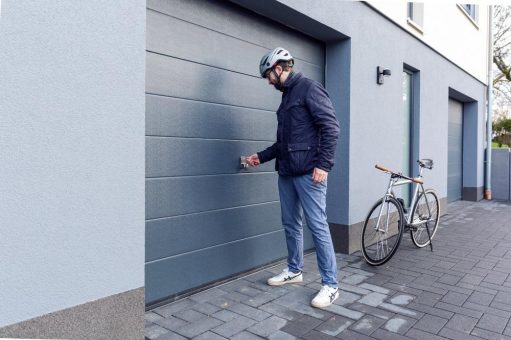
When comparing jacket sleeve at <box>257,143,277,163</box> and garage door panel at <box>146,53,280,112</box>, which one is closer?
garage door panel at <box>146,53,280,112</box>

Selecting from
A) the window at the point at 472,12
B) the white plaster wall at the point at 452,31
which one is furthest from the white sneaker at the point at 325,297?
the window at the point at 472,12

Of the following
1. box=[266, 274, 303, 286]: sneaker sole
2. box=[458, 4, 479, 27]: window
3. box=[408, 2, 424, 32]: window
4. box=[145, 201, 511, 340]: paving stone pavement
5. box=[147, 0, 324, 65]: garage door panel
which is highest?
box=[458, 4, 479, 27]: window

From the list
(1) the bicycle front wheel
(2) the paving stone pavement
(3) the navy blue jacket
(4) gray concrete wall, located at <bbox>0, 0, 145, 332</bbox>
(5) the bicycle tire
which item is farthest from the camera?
(5) the bicycle tire

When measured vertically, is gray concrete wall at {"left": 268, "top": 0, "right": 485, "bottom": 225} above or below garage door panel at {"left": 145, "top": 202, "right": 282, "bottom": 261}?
above

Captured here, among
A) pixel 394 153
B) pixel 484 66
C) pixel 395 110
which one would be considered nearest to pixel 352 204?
pixel 394 153

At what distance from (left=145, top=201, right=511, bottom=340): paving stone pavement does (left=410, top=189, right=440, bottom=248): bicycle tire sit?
37 cm

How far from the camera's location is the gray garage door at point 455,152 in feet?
32.1

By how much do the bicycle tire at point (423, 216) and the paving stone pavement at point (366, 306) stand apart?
14.5 inches

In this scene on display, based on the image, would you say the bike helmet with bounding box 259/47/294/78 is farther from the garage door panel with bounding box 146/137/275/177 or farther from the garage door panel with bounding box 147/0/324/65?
the garage door panel with bounding box 146/137/275/177

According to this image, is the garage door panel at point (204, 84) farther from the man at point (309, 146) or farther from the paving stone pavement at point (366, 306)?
the paving stone pavement at point (366, 306)

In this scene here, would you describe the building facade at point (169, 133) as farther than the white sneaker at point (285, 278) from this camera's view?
No

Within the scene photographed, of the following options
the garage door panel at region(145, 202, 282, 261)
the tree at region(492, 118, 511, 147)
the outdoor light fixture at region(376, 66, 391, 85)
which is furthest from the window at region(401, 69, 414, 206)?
the tree at region(492, 118, 511, 147)

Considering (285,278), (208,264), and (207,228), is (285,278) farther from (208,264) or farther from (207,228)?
(207,228)

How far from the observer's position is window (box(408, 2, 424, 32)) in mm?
6828
